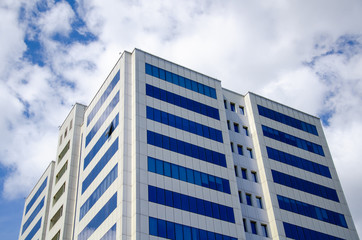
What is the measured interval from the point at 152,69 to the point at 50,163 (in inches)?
1219

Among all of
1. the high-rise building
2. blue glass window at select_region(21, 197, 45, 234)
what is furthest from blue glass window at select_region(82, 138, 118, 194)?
blue glass window at select_region(21, 197, 45, 234)

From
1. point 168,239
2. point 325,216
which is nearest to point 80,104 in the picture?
point 168,239

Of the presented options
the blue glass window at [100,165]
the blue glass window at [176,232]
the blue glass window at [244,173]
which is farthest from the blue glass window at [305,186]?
the blue glass window at [100,165]

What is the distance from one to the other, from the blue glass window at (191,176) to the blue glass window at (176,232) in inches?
259

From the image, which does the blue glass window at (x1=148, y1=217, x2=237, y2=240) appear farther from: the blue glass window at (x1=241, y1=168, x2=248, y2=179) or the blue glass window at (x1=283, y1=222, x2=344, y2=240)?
the blue glass window at (x1=241, y1=168, x2=248, y2=179)

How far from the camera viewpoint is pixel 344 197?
3012 inches

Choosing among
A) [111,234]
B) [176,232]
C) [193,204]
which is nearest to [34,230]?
[111,234]

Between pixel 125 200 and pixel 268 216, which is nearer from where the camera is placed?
pixel 125 200

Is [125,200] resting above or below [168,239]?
above

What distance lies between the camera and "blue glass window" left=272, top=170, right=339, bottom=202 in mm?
71625

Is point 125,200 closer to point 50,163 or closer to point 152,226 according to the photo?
point 152,226

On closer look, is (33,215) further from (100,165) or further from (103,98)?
(100,165)

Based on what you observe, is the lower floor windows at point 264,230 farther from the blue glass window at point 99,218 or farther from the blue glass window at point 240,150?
the blue glass window at point 99,218

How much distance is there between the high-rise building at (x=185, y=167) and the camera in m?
58.3
